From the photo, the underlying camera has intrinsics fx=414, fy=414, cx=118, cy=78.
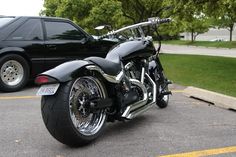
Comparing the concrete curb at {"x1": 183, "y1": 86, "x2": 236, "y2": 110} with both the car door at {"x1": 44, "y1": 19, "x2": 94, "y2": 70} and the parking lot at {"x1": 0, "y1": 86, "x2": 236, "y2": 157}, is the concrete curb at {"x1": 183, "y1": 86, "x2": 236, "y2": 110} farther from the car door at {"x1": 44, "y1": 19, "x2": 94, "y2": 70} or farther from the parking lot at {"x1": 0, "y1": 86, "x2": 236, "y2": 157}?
the car door at {"x1": 44, "y1": 19, "x2": 94, "y2": 70}

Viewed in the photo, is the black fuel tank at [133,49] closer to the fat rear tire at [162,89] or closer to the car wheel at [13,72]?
the fat rear tire at [162,89]

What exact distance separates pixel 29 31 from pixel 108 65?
4560 mm

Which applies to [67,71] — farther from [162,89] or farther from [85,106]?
[162,89]

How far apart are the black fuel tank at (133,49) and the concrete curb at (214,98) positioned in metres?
1.74

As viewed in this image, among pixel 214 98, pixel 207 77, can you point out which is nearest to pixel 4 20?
pixel 214 98

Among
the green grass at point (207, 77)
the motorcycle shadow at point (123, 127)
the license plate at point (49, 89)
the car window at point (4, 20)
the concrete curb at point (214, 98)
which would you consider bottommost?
the green grass at point (207, 77)

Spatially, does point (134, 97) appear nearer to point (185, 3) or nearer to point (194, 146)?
point (194, 146)

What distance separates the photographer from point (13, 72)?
8.95 metres

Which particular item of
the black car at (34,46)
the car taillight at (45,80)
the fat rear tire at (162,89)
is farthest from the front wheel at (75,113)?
the black car at (34,46)

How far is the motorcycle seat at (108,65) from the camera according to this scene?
5029 mm

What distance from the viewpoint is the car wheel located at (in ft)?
28.5

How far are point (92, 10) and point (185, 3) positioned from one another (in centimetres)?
1042

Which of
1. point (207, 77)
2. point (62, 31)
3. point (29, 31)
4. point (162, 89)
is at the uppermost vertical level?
point (29, 31)

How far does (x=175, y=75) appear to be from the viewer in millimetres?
11586
